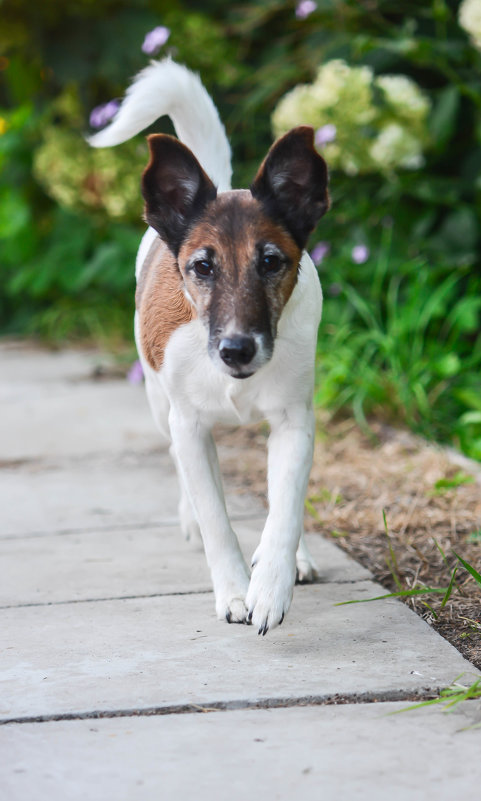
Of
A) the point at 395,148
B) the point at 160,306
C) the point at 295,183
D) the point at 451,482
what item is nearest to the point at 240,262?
the point at 295,183

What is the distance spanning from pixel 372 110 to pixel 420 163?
40 cm

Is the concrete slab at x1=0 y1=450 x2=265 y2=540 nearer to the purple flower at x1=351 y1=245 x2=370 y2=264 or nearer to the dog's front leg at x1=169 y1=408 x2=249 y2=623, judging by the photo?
the dog's front leg at x1=169 y1=408 x2=249 y2=623

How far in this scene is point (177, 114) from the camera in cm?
324

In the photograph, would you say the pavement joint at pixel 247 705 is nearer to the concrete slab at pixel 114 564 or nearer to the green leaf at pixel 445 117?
the concrete slab at pixel 114 564

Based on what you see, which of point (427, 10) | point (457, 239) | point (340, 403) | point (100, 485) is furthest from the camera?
point (427, 10)

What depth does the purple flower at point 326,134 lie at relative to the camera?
5.05m

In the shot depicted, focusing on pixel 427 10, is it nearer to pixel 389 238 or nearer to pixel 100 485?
pixel 389 238

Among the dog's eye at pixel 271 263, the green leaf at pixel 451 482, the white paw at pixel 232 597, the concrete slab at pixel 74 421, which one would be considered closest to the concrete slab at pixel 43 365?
the concrete slab at pixel 74 421

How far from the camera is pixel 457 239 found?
5.23 meters

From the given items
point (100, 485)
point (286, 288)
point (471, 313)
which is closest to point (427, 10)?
point (471, 313)

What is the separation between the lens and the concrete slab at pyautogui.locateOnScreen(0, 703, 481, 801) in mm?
1691

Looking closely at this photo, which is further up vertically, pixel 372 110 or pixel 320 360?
pixel 372 110

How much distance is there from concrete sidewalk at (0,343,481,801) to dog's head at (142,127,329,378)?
2.29ft

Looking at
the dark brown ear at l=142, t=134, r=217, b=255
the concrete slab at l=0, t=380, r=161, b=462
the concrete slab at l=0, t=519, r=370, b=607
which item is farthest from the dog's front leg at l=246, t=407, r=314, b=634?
the concrete slab at l=0, t=380, r=161, b=462
